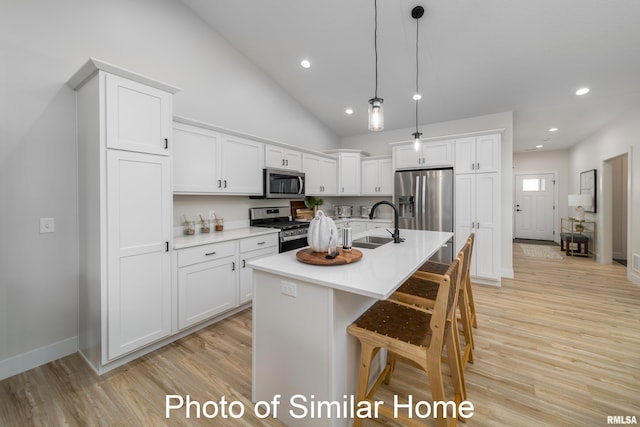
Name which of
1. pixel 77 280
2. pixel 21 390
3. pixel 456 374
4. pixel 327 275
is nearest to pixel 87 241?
pixel 77 280

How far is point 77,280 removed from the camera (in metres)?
2.32

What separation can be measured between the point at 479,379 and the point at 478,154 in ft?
10.3

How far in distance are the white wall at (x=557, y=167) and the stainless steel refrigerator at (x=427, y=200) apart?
5393 millimetres

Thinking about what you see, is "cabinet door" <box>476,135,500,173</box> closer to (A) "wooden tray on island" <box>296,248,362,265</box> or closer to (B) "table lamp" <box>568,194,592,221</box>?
(A) "wooden tray on island" <box>296,248,362,265</box>

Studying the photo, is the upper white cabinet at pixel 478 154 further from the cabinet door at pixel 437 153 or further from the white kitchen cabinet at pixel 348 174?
the white kitchen cabinet at pixel 348 174

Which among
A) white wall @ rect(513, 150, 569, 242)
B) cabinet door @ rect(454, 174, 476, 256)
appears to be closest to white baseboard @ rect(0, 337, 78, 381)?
cabinet door @ rect(454, 174, 476, 256)

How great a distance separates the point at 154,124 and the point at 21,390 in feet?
7.03

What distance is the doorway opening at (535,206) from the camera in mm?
7423

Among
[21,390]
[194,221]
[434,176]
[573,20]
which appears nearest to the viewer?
[21,390]

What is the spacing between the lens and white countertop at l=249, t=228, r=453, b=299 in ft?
4.21

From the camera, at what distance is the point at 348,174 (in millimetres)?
5246

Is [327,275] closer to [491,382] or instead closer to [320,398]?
[320,398]

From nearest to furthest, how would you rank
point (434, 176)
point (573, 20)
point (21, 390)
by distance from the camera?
point (21, 390) < point (573, 20) < point (434, 176)

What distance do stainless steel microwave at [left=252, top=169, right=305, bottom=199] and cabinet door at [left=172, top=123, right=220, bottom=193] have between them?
761 mm
